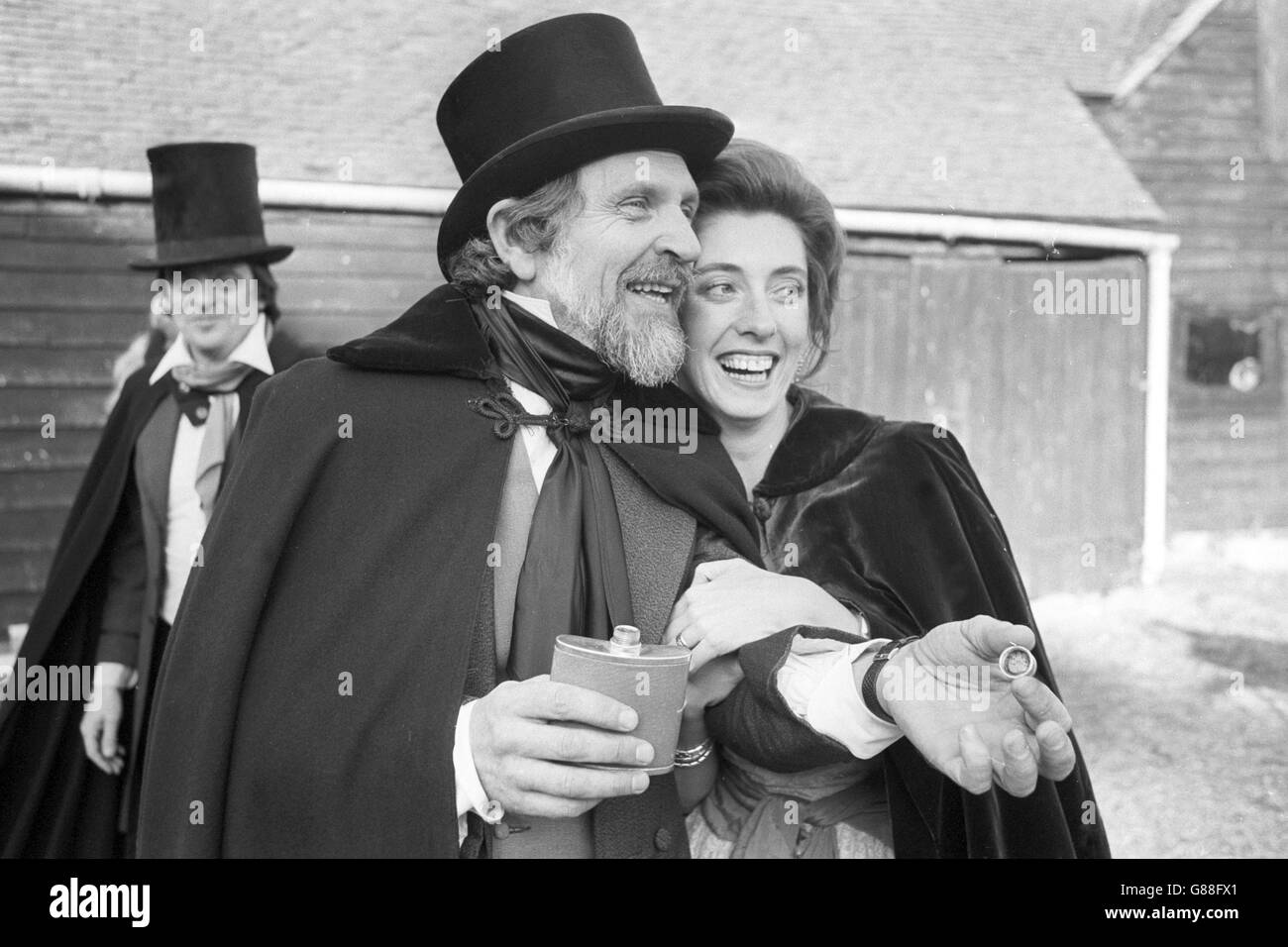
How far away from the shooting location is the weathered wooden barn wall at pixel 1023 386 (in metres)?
6.59


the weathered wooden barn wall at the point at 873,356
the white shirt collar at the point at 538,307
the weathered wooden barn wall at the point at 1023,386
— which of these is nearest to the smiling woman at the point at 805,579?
the white shirt collar at the point at 538,307

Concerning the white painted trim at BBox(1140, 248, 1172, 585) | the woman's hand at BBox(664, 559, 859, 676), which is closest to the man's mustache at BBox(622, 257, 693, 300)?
the woman's hand at BBox(664, 559, 859, 676)

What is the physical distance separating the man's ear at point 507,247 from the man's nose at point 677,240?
0.22 meters

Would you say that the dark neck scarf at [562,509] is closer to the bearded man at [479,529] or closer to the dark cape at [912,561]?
the bearded man at [479,529]

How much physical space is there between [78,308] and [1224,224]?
7629mm

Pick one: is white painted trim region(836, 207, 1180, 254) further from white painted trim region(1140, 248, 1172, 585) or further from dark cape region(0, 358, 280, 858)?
dark cape region(0, 358, 280, 858)

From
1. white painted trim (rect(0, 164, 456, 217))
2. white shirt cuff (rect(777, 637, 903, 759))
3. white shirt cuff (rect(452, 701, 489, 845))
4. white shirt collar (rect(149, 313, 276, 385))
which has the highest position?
white painted trim (rect(0, 164, 456, 217))

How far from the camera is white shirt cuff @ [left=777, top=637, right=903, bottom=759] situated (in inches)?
61.6

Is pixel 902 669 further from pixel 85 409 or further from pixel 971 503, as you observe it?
pixel 85 409

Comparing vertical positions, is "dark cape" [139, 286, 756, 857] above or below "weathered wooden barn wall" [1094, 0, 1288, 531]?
below

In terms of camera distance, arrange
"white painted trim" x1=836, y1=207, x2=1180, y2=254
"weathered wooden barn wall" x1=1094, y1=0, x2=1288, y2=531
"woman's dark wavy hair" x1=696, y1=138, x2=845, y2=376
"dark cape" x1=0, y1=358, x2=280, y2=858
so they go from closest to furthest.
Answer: "woman's dark wavy hair" x1=696, y1=138, x2=845, y2=376, "dark cape" x1=0, y1=358, x2=280, y2=858, "white painted trim" x1=836, y1=207, x2=1180, y2=254, "weathered wooden barn wall" x1=1094, y1=0, x2=1288, y2=531

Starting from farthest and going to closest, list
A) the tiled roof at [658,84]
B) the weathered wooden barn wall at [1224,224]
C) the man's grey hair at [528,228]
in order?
1. the weathered wooden barn wall at [1224,224]
2. the tiled roof at [658,84]
3. the man's grey hair at [528,228]

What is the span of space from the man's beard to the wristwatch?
57 centimetres
